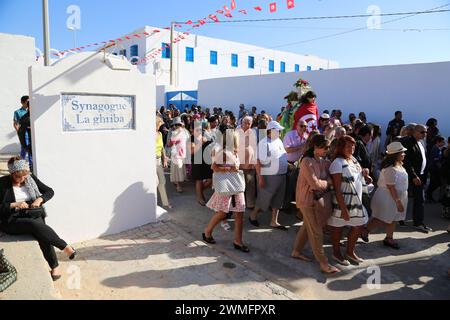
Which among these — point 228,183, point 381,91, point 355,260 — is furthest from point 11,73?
point 381,91

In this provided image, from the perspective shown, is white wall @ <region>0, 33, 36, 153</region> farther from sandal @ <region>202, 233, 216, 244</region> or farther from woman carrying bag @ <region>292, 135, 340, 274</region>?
woman carrying bag @ <region>292, 135, 340, 274</region>

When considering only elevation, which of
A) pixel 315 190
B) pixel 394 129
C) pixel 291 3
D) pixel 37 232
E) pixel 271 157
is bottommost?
pixel 37 232

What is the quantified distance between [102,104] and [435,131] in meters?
Result: 7.80

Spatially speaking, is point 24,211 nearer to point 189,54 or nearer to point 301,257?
point 301,257

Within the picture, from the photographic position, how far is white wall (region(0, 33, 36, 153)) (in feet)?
33.9

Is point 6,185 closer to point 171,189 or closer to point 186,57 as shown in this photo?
point 171,189

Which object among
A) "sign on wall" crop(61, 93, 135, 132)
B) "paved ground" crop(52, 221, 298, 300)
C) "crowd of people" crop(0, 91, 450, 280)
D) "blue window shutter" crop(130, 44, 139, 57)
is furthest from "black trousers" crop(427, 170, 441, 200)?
"blue window shutter" crop(130, 44, 139, 57)

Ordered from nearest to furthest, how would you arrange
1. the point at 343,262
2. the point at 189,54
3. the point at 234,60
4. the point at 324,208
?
the point at 324,208 < the point at 343,262 < the point at 189,54 < the point at 234,60

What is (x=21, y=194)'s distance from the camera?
3.91m

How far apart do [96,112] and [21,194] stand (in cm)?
144

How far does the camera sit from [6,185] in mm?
3873

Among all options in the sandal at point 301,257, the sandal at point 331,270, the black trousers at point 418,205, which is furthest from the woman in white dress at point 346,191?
the black trousers at point 418,205

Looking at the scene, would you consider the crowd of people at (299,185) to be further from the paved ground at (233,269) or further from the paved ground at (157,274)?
the paved ground at (157,274)
